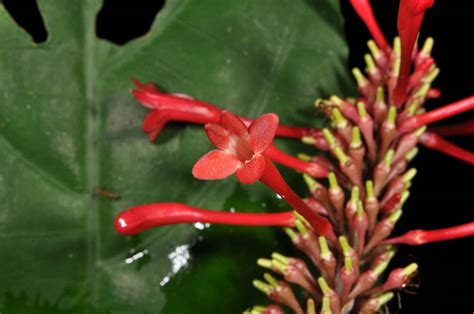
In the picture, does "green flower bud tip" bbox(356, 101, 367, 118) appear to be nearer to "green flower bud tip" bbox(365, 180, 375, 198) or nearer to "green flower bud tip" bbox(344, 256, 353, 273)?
"green flower bud tip" bbox(365, 180, 375, 198)

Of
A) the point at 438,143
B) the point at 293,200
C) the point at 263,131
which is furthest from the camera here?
the point at 438,143

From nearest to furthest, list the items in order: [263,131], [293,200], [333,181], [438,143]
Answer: [263,131] < [293,200] < [333,181] < [438,143]

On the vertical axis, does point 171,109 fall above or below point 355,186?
below

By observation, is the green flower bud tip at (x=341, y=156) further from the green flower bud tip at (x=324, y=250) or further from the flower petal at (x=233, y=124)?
the flower petal at (x=233, y=124)

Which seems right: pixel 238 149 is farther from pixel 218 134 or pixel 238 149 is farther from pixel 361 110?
pixel 361 110

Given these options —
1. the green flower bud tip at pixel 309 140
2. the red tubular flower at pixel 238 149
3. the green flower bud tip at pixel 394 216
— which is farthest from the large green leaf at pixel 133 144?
the red tubular flower at pixel 238 149

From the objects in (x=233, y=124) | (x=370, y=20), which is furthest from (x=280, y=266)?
(x=370, y=20)

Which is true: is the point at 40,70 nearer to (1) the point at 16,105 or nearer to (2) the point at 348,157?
(1) the point at 16,105
